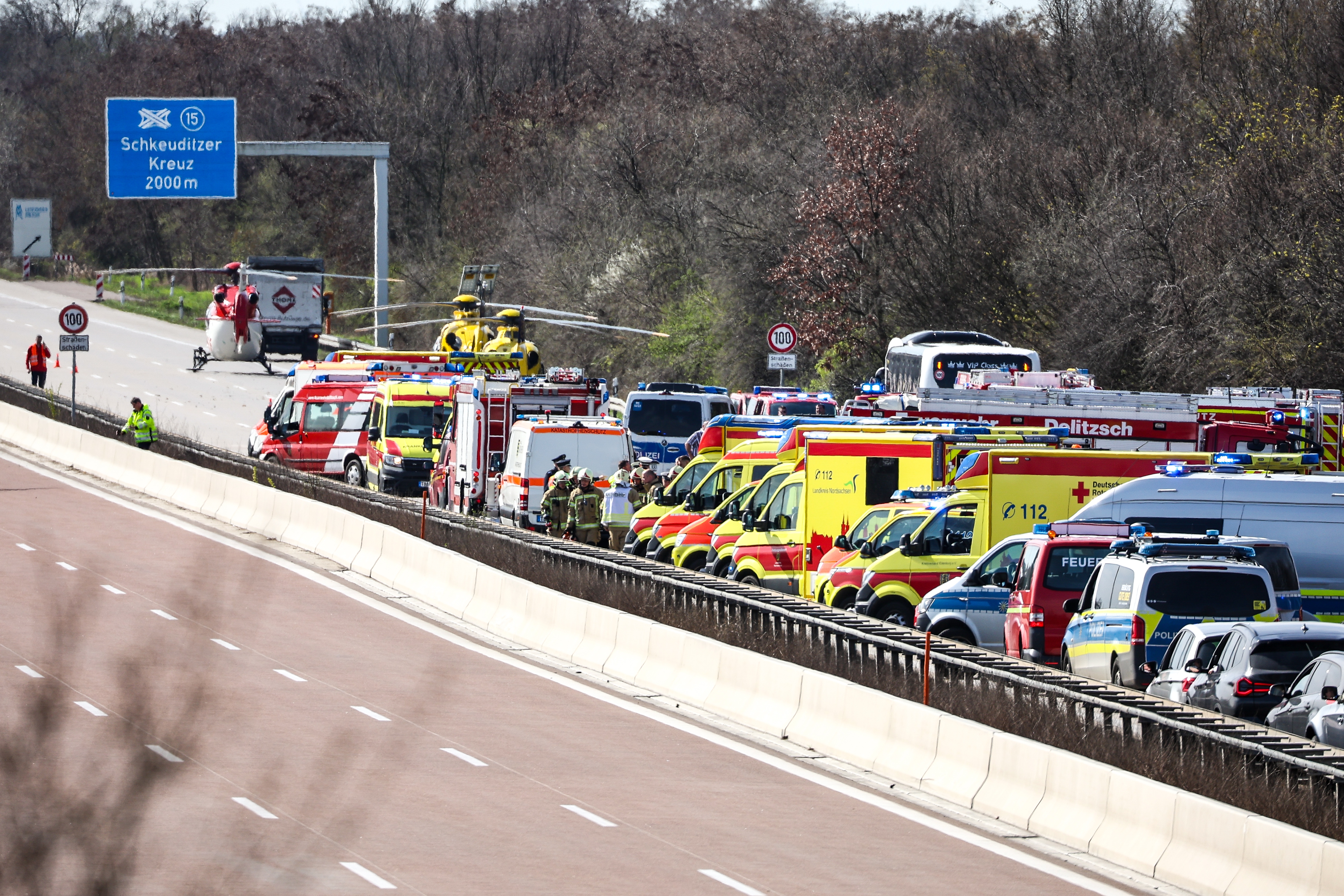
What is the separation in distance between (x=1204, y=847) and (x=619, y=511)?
1788cm

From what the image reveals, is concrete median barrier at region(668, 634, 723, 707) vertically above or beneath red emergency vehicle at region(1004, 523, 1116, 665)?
beneath

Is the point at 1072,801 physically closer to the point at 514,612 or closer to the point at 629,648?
the point at 629,648

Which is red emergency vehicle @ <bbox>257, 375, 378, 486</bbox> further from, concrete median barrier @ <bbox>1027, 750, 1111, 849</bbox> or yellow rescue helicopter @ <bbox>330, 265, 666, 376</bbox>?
concrete median barrier @ <bbox>1027, 750, 1111, 849</bbox>

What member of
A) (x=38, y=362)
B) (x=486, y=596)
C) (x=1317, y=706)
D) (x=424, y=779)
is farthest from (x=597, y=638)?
(x=38, y=362)

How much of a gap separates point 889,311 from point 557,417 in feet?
58.3

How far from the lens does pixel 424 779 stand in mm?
14055

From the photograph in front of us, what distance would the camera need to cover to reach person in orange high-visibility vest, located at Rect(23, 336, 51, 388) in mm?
55344

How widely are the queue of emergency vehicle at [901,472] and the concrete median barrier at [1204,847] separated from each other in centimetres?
490

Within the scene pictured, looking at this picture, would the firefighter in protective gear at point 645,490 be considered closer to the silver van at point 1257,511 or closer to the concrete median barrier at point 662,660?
the concrete median barrier at point 662,660

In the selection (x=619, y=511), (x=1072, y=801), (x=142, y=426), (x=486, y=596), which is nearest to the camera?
(x=1072, y=801)

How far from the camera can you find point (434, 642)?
21734mm

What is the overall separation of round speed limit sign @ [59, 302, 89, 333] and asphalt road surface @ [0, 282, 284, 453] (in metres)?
3.91

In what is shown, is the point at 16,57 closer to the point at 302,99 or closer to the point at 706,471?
the point at 302,99

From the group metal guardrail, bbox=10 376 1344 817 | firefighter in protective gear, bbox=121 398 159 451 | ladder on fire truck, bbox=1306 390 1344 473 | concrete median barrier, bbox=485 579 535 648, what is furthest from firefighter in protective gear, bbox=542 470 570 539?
firefighter in protective gear, bbox=121 398 159 451
